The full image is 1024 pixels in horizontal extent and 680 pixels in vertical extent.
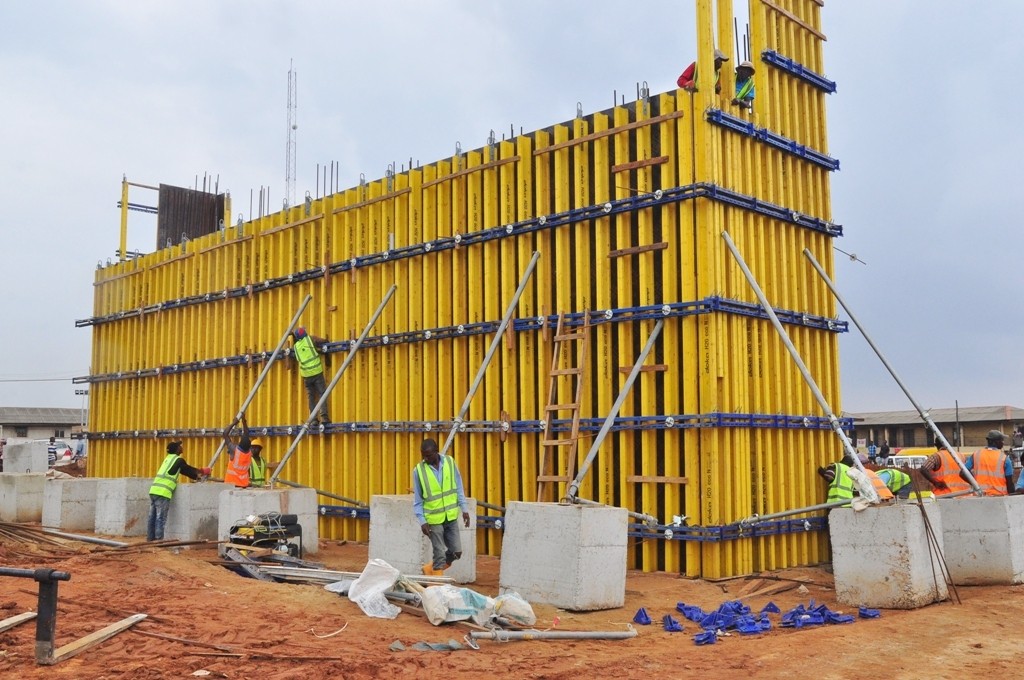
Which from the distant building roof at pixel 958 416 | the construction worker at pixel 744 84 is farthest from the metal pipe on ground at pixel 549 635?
the distant building roof at pixel 958 416

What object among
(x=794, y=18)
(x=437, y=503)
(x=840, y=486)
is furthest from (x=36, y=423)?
(x=840, y=486)

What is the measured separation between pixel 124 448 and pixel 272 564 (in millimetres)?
13301

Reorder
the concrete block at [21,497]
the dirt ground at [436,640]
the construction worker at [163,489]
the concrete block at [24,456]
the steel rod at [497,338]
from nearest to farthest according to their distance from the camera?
1. the dirt ground at [436,640]
2. the steel rod at [497,338]
3. the construction worker at [163,489]
4. the concrete block at [21,497]
5. the concrete block at [24,456]

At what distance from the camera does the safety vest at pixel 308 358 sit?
1772cm

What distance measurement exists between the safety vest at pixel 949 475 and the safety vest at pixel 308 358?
1054cm

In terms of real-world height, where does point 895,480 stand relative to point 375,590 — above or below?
above

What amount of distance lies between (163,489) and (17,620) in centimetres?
786

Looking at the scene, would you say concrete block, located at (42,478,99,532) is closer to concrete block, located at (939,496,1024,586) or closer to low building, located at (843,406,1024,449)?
concrete block, located at (939,496,1024,586)

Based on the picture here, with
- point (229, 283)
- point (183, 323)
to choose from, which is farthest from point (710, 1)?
point (183, 323)

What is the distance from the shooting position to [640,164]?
1298 cm

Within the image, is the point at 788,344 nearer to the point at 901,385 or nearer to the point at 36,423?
the point at 901,385

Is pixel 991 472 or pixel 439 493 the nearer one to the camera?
pixel 439 493

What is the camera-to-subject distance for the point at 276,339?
19.5m

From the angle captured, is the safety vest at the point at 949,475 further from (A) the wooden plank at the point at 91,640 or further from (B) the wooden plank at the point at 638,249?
(A) the wooden plank at the point at 91,640
